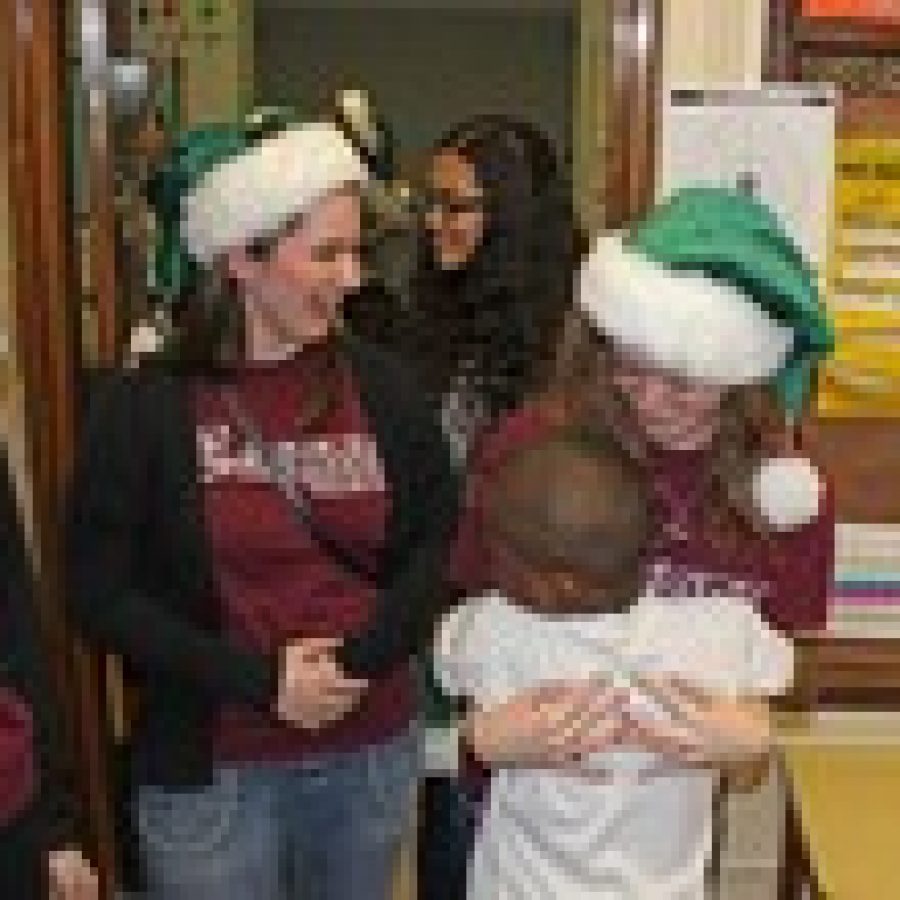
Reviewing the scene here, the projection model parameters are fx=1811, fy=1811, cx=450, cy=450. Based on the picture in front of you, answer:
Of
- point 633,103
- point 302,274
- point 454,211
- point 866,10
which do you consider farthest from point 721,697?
point 866,10

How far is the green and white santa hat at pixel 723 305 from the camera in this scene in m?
1.82

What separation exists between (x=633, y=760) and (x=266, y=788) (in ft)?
1.35

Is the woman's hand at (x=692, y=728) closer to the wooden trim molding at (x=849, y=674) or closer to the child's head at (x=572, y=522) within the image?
the child's head at (x=572, y=522)

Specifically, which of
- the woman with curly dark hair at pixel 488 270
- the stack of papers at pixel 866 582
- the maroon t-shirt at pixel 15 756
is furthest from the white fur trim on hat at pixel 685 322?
the stack of papers at pixel 866 582

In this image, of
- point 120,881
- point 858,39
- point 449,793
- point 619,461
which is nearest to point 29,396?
point 120,881

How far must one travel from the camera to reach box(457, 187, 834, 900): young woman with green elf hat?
183 centimetres

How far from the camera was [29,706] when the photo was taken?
1.73 m

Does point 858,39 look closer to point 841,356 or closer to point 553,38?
point 841,356

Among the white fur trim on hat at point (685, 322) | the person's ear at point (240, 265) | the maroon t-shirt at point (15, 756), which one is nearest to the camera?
the maroon t-shirt at point (15, 756)

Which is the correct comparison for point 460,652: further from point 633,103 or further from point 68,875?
point 633,103

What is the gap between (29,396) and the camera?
267 cm

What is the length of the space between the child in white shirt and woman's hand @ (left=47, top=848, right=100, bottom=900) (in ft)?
1.40

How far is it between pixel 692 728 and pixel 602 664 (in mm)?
113

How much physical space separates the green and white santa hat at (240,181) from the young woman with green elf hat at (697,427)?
0.31 m
